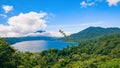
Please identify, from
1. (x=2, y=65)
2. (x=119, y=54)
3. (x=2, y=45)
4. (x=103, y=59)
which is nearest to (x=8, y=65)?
(x=2, y=65)

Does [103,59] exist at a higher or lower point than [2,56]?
lower

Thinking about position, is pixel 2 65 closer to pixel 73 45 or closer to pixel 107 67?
pixel 73 45

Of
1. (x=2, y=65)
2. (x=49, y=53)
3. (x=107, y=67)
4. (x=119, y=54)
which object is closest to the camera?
(x=2, y=65)

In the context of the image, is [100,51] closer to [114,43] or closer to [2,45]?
[114,43]

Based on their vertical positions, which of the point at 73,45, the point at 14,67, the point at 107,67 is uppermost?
the point at 73,45

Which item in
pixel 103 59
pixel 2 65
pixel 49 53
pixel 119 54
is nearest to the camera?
pixel 2 65

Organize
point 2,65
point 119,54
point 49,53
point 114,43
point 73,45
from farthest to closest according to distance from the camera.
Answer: point 114,43, point 49,53, point 119,54, point 2,65, point 73,45

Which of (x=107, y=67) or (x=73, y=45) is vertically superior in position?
(x=73, y=45)

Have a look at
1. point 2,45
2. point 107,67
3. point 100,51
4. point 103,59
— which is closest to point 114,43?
point 100,51

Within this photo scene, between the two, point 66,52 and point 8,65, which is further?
point 66,52
